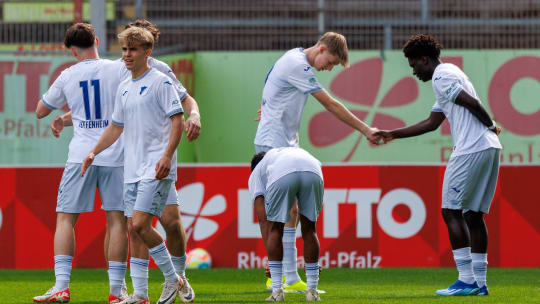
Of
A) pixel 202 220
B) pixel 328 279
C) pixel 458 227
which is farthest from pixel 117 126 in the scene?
pixel 202 220

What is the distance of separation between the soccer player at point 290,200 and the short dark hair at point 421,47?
1.27 meters

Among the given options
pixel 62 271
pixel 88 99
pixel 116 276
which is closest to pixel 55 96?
pixel 88 99

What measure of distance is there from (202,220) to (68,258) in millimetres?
3478

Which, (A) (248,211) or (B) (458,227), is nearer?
(B) (458,227)

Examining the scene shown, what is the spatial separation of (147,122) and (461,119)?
237 centimetres

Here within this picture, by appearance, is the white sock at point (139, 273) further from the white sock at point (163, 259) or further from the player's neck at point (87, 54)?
the player's neck at point (87, 54)

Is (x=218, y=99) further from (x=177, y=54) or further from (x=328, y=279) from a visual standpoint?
(x=328, y=279)

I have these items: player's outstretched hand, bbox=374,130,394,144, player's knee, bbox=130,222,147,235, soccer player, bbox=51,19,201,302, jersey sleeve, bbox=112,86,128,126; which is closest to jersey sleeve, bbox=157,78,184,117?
soccer player, bbox=51,19,201,302

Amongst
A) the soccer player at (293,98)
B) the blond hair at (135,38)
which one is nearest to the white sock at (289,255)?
the soccer player at (293,98)

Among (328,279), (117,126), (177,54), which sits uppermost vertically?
(177,54)

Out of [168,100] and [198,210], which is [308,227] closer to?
[168,100]

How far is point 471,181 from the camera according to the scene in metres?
7.52

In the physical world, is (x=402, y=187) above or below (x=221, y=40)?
below

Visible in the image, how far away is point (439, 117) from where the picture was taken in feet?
26.1
